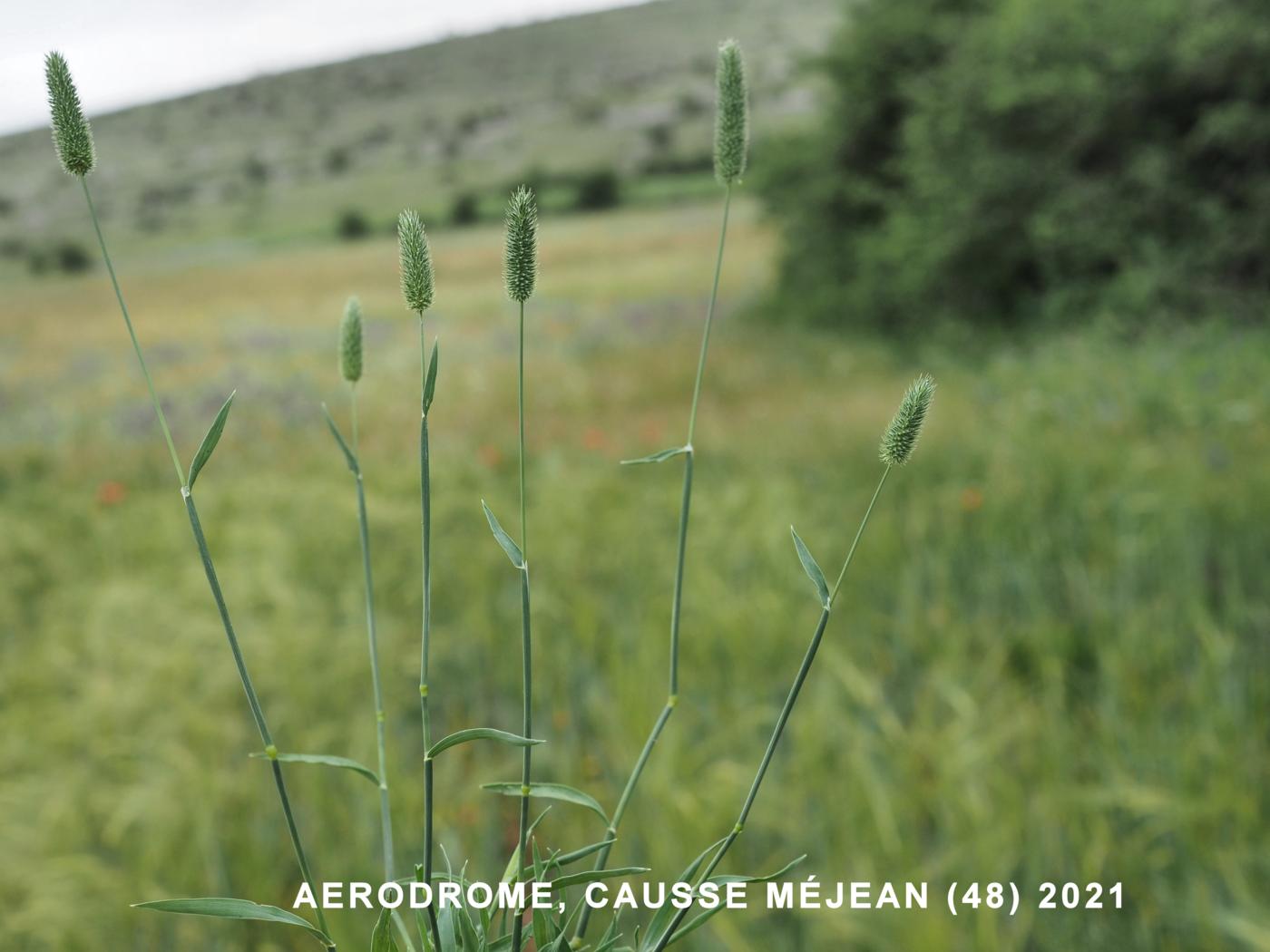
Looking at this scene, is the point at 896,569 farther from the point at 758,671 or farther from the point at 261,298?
the point at 261,298

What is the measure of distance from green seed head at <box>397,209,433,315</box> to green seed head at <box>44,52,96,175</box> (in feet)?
0.41

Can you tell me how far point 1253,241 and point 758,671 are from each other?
17.1 ft

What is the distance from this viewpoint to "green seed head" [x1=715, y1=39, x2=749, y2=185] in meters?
0.43

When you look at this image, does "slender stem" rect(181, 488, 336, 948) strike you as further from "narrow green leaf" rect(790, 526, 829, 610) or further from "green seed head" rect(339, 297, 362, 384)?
"narrow green leaf" rect(790, 526, 829, 610)

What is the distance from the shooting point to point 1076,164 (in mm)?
6891

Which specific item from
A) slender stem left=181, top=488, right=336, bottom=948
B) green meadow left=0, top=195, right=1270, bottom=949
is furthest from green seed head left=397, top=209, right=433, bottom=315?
green meadow left=0, top=195, right=1270, bottom=949

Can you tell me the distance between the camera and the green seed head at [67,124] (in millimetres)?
361

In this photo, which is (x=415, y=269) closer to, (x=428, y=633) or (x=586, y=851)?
(x=428, y=633)

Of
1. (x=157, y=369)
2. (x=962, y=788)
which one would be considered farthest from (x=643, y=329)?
(x=962, y=788)

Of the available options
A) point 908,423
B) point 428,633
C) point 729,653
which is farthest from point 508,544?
point 729,653

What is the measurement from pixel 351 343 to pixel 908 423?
257mm

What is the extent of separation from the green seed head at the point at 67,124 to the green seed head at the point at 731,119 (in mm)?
252

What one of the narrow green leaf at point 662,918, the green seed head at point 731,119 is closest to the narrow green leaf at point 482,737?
the narrow green leaf at point 662,918

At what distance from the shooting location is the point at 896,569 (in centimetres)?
329
